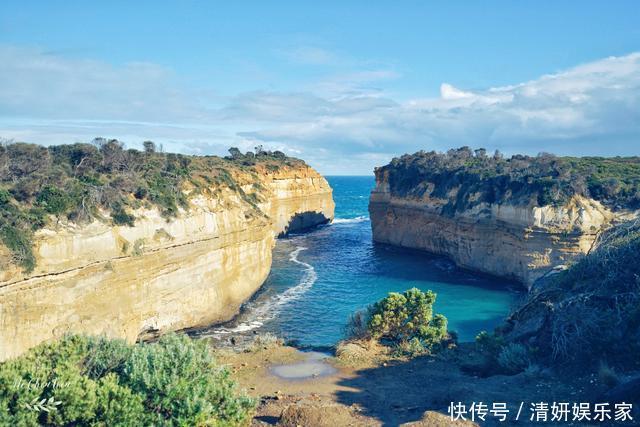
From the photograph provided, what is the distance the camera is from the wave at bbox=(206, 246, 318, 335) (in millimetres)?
28484

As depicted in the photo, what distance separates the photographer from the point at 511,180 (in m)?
42.4

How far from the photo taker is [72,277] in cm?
2094

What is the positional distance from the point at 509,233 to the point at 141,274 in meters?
27.5

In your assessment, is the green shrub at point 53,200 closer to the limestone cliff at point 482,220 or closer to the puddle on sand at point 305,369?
the puddle on sand at point 305,369

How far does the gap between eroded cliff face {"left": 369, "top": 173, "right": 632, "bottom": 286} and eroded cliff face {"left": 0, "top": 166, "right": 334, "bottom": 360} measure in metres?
17.6

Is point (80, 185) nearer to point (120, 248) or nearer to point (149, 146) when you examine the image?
point (120, 248)

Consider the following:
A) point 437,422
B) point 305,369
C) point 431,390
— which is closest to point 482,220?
point 305,369

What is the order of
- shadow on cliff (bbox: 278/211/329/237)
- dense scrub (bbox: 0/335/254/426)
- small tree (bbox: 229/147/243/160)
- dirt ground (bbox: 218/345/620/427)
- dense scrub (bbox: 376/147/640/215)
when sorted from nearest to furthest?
dense scrub (bbox: 0/335/254/426) → dirt ground (bbox: 218/345/620/427) → dense scrub (bbox: 376/147/640/215) → shadow on cliff (bbox: 278/211/329/237) → small tree (bbox: 229/147/243/160)

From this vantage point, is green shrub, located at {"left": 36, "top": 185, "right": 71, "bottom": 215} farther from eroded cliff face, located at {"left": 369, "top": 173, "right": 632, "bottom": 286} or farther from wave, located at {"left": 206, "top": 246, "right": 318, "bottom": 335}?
eroded cliff face, located at {"left": 369, "top": 173, "right": 632, "bottom": 286}

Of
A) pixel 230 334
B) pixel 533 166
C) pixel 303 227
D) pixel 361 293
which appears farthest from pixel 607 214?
pixel 303 227

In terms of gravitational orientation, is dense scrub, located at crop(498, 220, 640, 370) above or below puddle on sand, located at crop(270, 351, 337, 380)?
above

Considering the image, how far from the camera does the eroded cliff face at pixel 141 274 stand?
19.3m

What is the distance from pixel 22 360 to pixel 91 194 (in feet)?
38.7

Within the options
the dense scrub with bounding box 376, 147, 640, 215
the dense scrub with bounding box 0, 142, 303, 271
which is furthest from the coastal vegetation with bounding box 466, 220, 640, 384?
the dense scrub with bounding box 0, 142, 303, 271
